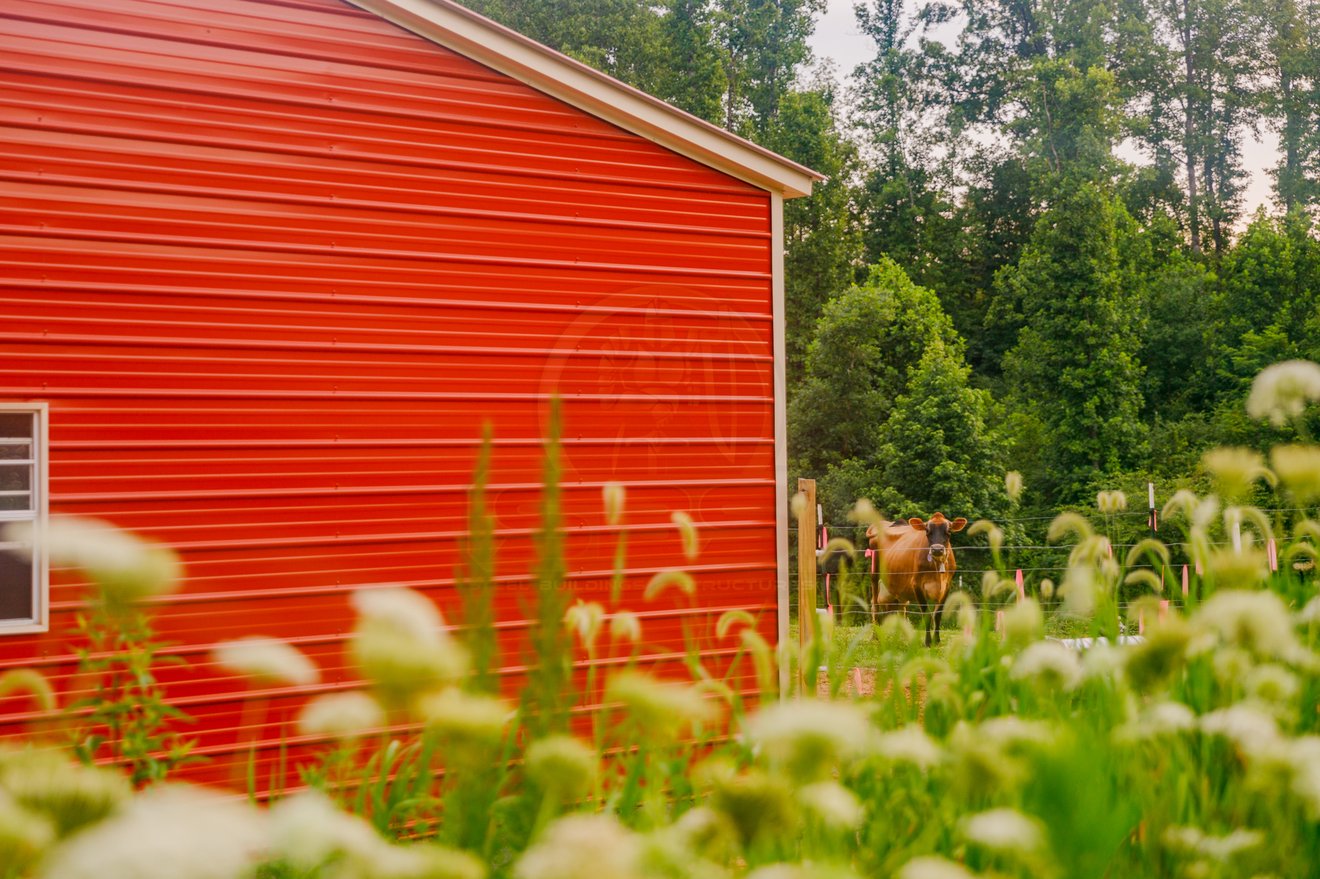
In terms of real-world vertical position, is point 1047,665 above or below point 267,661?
below

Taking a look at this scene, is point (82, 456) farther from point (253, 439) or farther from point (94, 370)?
point (253, 439)

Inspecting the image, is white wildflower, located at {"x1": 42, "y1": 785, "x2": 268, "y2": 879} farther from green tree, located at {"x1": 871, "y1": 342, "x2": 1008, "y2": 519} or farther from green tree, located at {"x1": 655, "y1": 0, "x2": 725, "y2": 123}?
green tree, located at {"x1": 655, "y1": 0, "x2": 725, "y2": 123}

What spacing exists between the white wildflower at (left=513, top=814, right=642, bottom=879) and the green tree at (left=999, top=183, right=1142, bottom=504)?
2440 centimetres

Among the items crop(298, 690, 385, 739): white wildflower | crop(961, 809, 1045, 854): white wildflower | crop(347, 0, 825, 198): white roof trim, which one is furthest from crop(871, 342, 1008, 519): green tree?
crop(298, 690, 385, 739): white wildflower

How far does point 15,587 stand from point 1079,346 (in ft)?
78.3

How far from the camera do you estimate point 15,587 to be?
5.65m

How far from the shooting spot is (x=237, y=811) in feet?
3.93

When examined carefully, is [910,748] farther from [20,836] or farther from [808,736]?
[20,836]

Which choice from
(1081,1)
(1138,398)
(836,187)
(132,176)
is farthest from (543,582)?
(1081,1)

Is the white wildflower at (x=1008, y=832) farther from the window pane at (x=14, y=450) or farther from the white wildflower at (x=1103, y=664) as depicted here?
the window pane at (x=14, y=450)

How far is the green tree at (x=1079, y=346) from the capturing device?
81.8 feet

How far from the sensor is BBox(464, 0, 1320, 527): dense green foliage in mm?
23984

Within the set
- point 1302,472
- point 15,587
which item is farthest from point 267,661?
point 15,587

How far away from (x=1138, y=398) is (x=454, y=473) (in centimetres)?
2243
